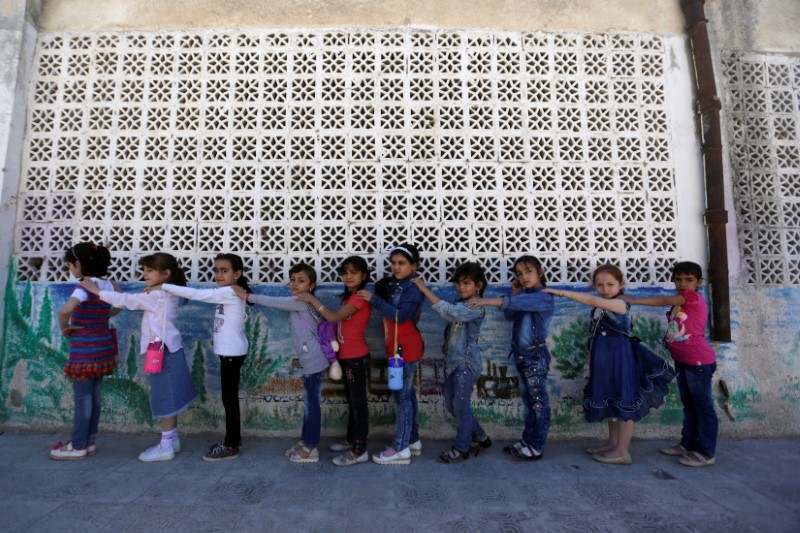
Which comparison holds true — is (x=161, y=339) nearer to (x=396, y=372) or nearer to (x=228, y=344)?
(x=228, y=344)

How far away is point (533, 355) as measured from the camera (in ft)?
11.5

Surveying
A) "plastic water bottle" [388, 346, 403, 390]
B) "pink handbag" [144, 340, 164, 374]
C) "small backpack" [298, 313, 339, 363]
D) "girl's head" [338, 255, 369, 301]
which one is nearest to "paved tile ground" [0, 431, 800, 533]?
"plastic water bottle" [388, 346, 403, 390]

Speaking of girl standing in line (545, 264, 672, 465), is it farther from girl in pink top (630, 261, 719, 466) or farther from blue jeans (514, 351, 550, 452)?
blue jeans (514, 351, 550, 452)

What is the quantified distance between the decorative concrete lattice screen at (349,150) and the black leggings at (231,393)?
850mm

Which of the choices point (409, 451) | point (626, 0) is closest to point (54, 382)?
point (409, 451)

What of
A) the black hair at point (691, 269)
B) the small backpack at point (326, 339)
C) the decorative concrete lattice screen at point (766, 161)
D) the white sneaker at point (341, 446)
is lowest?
the white sneaker at point (341, 446)

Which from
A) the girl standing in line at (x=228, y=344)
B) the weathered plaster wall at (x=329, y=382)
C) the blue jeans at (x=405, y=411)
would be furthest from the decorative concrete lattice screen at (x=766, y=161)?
the girl standing in line at (x=228, y=344)

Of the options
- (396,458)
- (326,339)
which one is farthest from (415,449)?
(326,339)

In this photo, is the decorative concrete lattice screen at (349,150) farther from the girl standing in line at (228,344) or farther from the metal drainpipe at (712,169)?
the girl standing in line at (228,344)

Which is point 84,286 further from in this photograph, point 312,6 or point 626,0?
point 626,0

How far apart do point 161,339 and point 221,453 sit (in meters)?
1.00

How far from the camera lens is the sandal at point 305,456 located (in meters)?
3.45

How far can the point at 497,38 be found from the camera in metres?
4.38

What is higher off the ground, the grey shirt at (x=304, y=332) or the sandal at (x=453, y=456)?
the grey shirt at (x=304, y=332)
